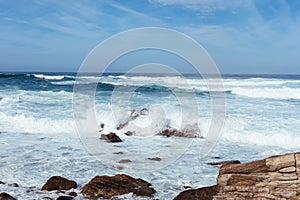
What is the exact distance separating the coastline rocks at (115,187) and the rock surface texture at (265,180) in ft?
5.82

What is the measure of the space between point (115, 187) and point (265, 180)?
2.71 meters

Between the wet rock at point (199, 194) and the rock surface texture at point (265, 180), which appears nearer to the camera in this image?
the rock surface texture at point (265, 180)

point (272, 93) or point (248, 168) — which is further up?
point (272, 93)

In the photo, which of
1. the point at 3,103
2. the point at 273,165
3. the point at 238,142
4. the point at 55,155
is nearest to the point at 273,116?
the point at 238,142

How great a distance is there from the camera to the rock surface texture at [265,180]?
12.1 feet

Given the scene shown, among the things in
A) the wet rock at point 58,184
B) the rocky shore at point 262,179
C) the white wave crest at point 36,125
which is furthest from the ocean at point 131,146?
the rocky shore at point 262,179

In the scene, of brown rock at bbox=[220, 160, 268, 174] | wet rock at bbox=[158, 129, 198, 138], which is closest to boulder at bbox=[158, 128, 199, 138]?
wet rock at bbox=[158, 129, 198, 138]

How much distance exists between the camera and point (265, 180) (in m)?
3.81

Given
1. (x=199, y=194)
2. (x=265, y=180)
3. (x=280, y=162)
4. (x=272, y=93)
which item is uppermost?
(x=272, y=93)

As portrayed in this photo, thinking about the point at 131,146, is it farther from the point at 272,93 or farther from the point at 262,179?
the point at 272,93

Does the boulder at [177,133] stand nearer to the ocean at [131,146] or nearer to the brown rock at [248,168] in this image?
the ocean at [131,146]

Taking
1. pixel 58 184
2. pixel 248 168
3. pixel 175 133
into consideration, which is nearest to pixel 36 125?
pixel 175 133

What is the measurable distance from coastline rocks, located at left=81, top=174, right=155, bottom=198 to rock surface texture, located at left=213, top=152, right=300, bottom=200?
177 centimetres

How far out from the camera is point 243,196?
388cm
